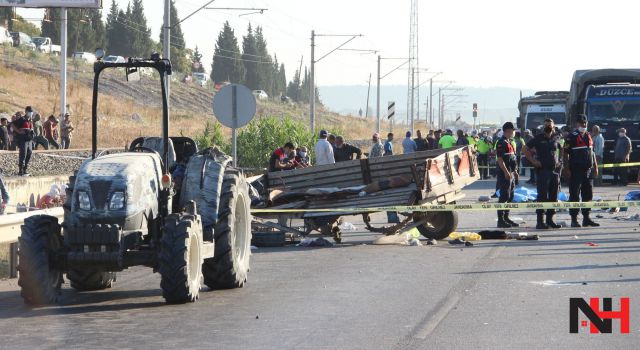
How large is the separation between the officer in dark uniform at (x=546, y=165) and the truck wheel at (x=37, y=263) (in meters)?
11.1

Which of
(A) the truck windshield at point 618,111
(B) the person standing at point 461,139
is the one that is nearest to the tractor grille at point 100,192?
(A) the truck windshield at point 618,111

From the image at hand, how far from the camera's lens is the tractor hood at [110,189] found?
1148cm

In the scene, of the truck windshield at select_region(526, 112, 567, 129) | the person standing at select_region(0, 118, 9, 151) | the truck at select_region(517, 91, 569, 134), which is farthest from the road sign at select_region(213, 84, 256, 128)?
the truck windshield at select_region(526, 112, 567, 129)

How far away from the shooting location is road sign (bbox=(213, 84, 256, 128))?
2245 cm

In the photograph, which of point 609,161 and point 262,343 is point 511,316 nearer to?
point 262,343

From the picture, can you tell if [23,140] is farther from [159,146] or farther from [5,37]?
[5,37]

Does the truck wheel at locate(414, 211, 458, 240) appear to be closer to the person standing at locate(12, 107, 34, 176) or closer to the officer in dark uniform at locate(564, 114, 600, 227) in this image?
the officer in dark uniform at locate(564, 114, 600, 227)

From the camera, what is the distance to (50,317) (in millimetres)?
11008

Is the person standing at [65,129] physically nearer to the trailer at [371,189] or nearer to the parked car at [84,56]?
the trailer at [371,189]

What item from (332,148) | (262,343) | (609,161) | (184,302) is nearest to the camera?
(262,343)

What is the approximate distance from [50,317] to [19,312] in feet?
1.71

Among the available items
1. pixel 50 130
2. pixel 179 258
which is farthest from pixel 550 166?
pixel 50 130

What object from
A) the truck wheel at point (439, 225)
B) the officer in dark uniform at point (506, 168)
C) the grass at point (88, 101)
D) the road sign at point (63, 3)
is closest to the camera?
the truck wheel at point (439, 225)

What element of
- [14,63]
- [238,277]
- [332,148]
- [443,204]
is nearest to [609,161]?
[332,148]
